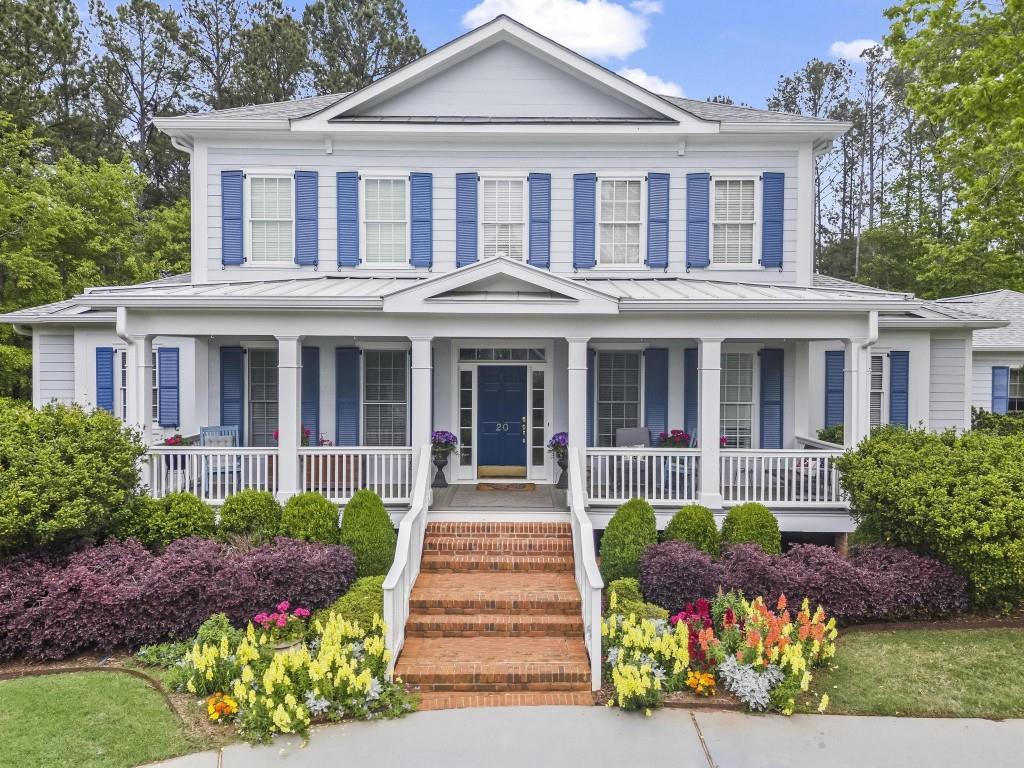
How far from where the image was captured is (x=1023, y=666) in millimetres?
6703

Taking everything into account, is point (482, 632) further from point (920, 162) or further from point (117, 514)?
point (920, 162)

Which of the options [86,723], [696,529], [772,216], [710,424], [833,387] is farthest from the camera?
[833,387]

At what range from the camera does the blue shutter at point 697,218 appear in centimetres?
1197

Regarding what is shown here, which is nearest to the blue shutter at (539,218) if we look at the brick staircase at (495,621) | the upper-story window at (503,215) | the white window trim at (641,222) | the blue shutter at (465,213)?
the upper-story window at (503,215)

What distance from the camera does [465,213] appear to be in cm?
1200

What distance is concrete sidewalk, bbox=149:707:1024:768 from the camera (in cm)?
527

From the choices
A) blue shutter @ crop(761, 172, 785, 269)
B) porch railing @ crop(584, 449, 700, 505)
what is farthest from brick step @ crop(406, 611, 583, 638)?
blue shutter @ crop(761, 172, 785, 269)

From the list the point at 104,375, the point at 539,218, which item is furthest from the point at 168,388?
the point at 539,218

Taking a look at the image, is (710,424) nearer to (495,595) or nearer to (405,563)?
(495,595)

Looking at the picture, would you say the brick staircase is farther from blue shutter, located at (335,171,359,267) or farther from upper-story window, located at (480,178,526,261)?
blue shutter, located at (335,171,359,267)

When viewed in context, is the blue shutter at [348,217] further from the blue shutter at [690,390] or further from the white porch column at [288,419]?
the blue shutter at [690,390]

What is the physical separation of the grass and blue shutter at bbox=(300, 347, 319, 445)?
8.93 metres

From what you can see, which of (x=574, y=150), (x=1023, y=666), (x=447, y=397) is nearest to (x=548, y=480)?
(x=447, y=397)

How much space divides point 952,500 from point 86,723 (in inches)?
359
